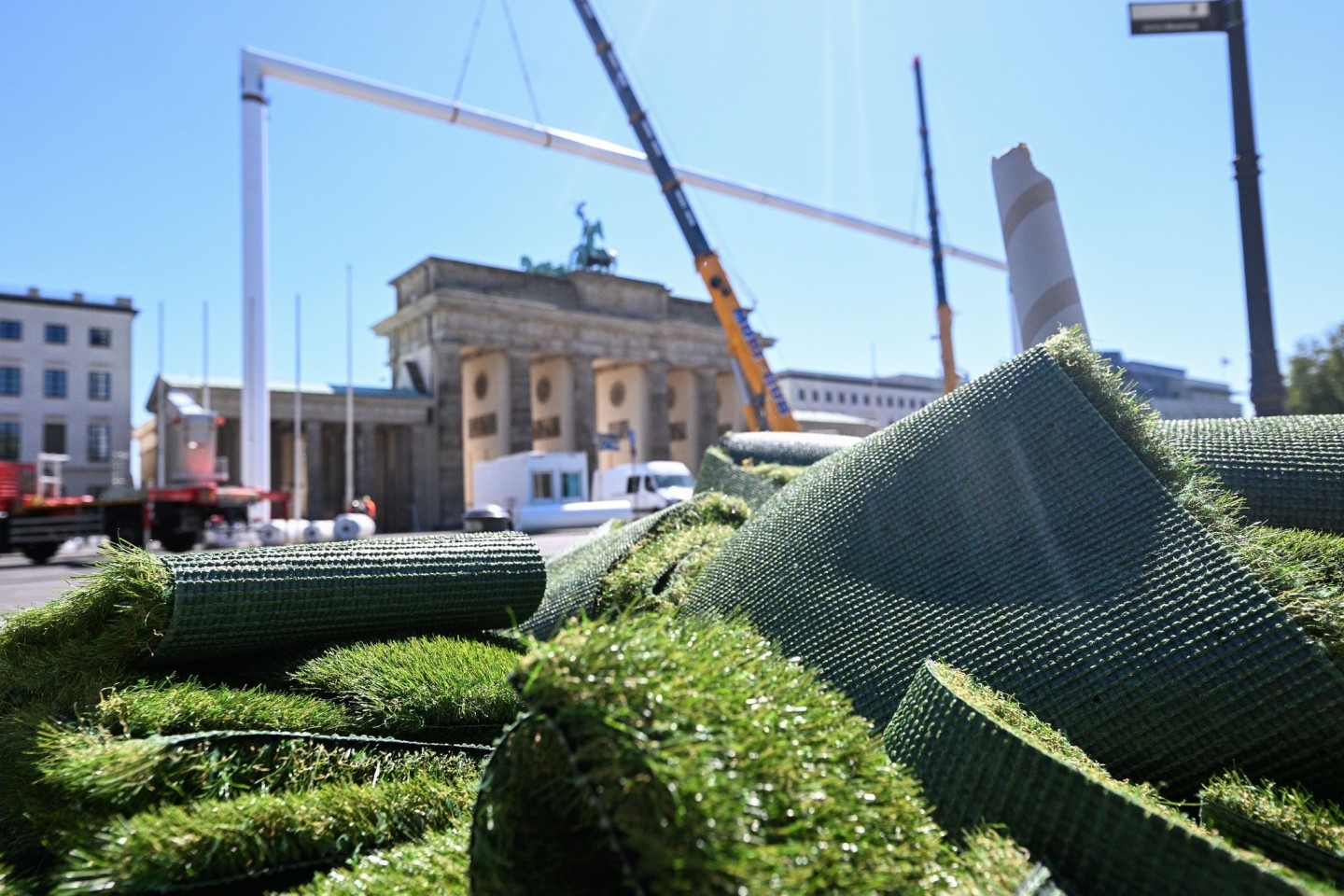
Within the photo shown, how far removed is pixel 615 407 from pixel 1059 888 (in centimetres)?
4405

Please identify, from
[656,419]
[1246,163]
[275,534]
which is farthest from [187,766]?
[656,419]

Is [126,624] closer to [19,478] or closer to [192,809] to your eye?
[192,809]

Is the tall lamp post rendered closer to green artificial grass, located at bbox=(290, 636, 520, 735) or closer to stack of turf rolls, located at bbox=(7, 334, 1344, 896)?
stack of turf rolls, located at bbox=(7, 334, 1344, 896)

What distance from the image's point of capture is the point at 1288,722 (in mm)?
1043

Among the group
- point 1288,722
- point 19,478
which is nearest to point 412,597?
point 1288,722

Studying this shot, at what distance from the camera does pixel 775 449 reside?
10.1ft

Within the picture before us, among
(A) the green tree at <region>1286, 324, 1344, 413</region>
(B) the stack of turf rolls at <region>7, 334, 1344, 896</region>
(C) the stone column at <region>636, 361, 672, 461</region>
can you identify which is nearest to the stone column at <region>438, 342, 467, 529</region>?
(C) the stone column at <region>636, 361, 672, 461</region>

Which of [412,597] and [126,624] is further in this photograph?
[412,597]

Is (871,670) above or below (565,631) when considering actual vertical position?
below

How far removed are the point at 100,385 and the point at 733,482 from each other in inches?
1751

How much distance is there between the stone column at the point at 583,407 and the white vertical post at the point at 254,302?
59.1ft

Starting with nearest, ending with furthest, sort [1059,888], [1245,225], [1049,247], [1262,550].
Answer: [1059,888], [1262,550], [1049,247], [1245,225]

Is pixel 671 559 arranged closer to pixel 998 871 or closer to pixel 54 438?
pixel 998 871

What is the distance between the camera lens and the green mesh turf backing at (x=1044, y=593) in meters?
1.07
